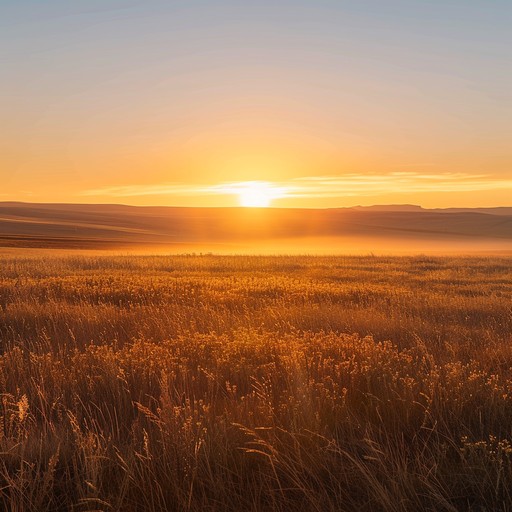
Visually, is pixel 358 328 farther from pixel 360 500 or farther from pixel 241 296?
pixel 360 500

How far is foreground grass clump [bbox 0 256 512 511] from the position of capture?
2.97 m

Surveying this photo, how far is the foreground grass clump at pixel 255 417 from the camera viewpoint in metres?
2.97

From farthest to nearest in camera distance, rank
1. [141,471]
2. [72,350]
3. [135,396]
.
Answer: [72,350], [135,396], [141,471]

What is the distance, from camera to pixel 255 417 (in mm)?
3957

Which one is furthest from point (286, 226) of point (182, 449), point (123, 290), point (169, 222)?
point (182, 449)

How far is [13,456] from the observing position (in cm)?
329

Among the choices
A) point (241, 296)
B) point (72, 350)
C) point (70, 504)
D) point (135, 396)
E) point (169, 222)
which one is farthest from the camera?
point (169, 222)

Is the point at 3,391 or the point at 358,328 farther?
A: the point at 358,328

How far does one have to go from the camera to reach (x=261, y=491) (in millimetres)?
3068

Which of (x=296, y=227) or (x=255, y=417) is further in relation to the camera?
Result: (x=296, y=227)

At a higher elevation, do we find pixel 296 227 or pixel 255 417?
pixel 296 227

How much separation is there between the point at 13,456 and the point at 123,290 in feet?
28.5

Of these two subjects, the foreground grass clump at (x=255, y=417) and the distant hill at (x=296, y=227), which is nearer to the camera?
the foreground grass clump at (x=255, y=417)

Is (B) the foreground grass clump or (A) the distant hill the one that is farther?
(A) the distant hill
